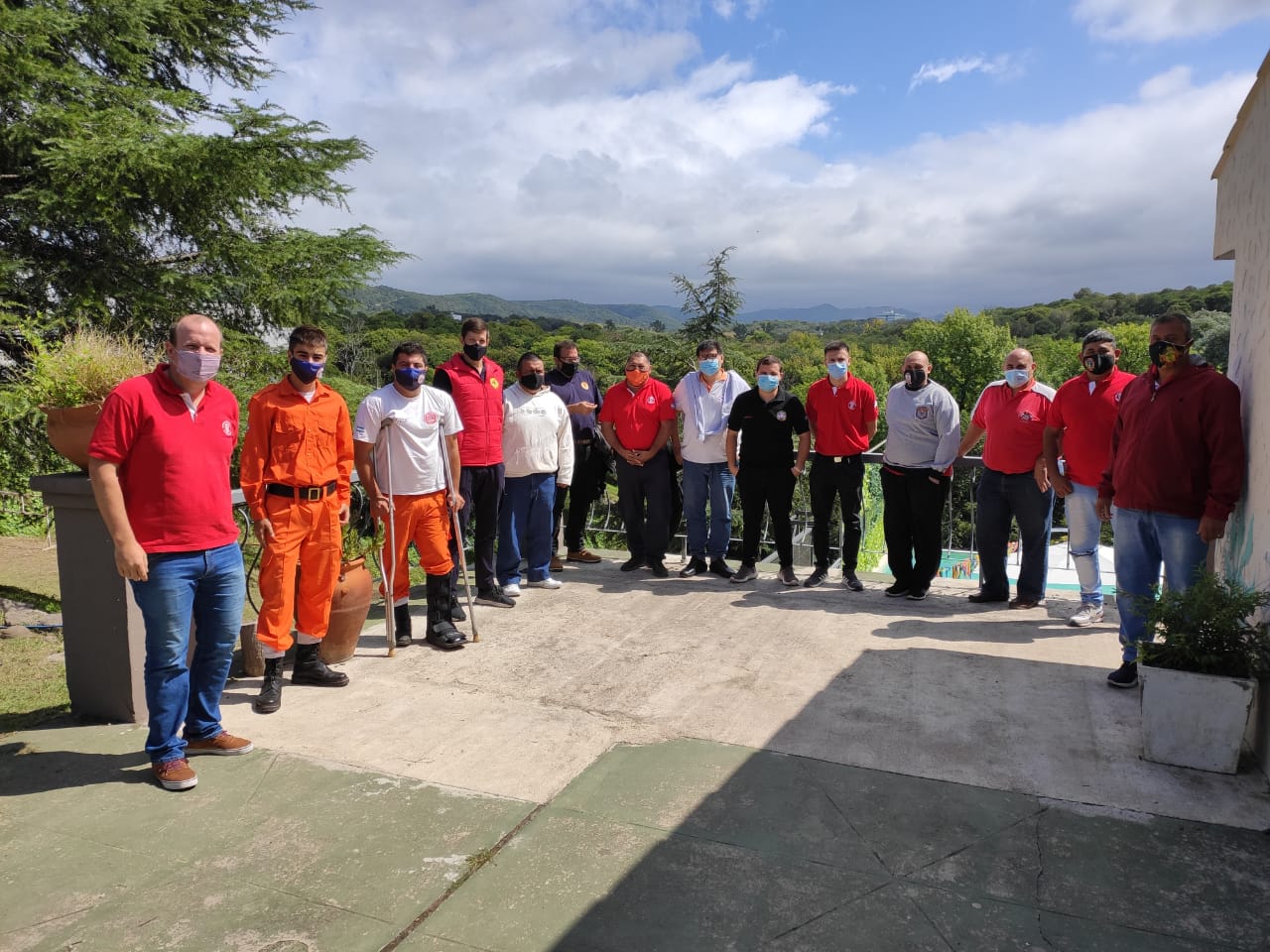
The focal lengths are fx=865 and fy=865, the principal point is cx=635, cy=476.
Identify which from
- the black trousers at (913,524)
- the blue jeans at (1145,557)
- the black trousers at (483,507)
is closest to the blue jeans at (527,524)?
the black trousers at (483,507)

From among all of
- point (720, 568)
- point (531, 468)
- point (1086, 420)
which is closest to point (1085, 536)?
point (1086, 420)

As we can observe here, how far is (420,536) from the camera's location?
5.27 metres

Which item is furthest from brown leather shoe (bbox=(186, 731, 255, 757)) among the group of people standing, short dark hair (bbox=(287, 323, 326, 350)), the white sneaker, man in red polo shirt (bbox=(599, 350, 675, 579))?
the white sneaker

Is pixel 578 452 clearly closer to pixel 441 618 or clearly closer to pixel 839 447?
pixel 839 447

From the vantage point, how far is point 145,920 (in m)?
2.57

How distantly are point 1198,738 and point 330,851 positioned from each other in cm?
345

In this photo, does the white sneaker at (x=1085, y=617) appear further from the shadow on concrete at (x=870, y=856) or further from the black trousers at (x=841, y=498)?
the shadow on concrete at (x=870, y=856)

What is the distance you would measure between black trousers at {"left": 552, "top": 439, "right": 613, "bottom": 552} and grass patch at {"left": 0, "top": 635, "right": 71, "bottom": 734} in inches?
145

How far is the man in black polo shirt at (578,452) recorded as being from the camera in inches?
289

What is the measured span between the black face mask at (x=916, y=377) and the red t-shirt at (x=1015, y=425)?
0.44 meters

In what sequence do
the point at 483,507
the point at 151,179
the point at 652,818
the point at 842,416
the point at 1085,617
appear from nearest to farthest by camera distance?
the point at 652,818, the point at 1085,617, the point at 483,507, the point at 842,416, the point at 151,179

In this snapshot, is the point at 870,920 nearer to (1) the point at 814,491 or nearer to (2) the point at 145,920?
(2) the point at 145,920

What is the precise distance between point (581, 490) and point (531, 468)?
119 cm

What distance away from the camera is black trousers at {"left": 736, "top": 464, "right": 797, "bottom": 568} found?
680cm
